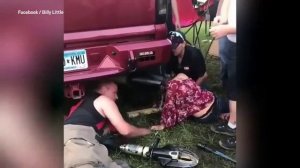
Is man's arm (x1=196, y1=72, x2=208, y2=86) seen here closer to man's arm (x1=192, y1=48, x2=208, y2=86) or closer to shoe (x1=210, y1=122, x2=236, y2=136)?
man's arm (x1=192, y1=48, x2=208, y2=86)

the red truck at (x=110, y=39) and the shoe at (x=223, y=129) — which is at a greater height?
the red truck at (x=110, y=39)

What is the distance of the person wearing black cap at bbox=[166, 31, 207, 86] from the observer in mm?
2117

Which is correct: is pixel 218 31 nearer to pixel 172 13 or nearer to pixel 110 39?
pixel 172 13

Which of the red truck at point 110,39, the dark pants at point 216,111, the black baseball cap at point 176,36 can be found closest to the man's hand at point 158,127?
the dark pants at point 216,111

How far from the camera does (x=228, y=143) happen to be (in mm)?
2170

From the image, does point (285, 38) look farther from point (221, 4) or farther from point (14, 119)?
point (14, 119)

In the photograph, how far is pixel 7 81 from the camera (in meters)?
2.04

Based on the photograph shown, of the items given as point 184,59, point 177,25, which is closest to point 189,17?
point 177,25

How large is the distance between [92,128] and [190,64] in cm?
47

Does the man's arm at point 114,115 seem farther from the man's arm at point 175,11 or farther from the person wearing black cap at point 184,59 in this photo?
the man's arm at point 175,11

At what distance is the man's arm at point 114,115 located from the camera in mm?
2082

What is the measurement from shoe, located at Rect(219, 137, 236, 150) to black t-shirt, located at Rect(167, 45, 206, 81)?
0.93ft

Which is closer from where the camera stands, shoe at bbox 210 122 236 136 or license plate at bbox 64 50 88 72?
license plate at bbox 64 50 88 72

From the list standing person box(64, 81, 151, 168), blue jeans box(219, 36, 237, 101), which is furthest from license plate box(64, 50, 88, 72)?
blue jeans box(219, 36, 237, 101)
